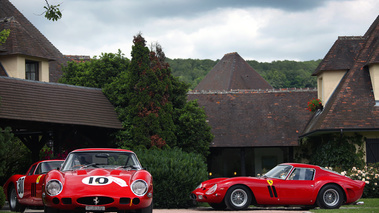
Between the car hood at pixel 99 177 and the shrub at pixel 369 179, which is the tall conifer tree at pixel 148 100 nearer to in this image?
the shrub at pixel 369 179

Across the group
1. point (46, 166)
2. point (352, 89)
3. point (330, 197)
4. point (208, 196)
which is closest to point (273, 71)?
point (352, 89)

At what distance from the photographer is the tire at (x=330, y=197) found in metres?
15.0

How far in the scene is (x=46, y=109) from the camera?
21.2 meters

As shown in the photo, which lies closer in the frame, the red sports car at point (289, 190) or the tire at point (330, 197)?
the red sports car at point (289, 190)

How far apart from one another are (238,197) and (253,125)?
15630 mm

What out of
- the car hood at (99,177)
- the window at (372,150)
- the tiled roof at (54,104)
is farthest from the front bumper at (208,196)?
the window at (372,150)

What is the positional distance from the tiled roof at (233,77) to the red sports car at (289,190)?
25995 mm

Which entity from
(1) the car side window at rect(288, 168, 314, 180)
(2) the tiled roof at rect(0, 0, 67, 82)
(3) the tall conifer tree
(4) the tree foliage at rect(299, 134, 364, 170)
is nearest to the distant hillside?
(2) the tiled roof at rect(0, 0, 67, 82)

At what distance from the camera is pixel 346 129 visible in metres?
23.9

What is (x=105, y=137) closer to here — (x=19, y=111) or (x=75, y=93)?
(x=75, y=93)

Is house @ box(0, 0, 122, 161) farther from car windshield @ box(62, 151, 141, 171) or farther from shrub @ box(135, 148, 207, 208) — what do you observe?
car windshield @ box(62, 151, 141, 171)

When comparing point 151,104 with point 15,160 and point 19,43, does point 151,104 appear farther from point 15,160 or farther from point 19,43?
point 19,43

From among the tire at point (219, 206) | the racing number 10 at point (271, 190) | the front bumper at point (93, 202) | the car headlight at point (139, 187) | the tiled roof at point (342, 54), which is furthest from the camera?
the tiled roof at point (342, 54)

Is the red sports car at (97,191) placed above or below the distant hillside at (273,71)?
below
